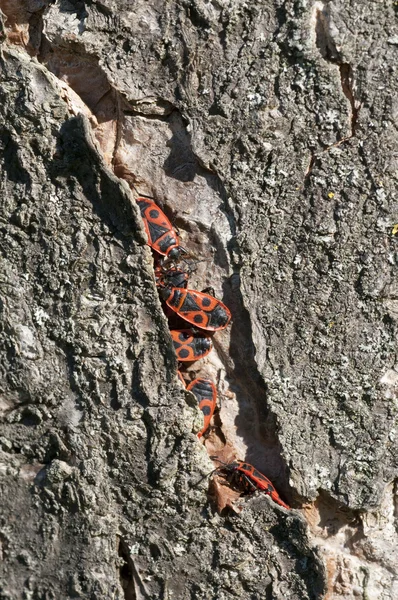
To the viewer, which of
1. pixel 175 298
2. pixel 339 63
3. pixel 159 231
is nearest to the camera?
pixel 339 63

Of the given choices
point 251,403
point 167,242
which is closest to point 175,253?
point 167,242

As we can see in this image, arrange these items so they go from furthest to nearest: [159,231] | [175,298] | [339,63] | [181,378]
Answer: [175,298] < [159,231] < [181,378] < [339,63]

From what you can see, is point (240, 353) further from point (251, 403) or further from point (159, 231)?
point (159, 231)

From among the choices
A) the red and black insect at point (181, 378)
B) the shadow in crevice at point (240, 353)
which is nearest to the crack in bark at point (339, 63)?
the shadow in crevice at point (240, 353)

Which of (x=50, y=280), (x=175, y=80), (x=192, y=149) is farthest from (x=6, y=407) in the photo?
(x=175, y=80)

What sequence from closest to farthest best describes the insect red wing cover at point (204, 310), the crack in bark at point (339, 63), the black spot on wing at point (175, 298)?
the crack in bark at point (339, 63), the insect red wing cover at point (204, 310), the black spot on wing at point (175, 298)

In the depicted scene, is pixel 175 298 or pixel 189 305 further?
pixel 175 298

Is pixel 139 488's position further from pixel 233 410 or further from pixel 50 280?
pixel 50 280

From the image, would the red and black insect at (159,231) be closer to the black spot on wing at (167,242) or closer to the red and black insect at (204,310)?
the black spot on wing at (167,242)
